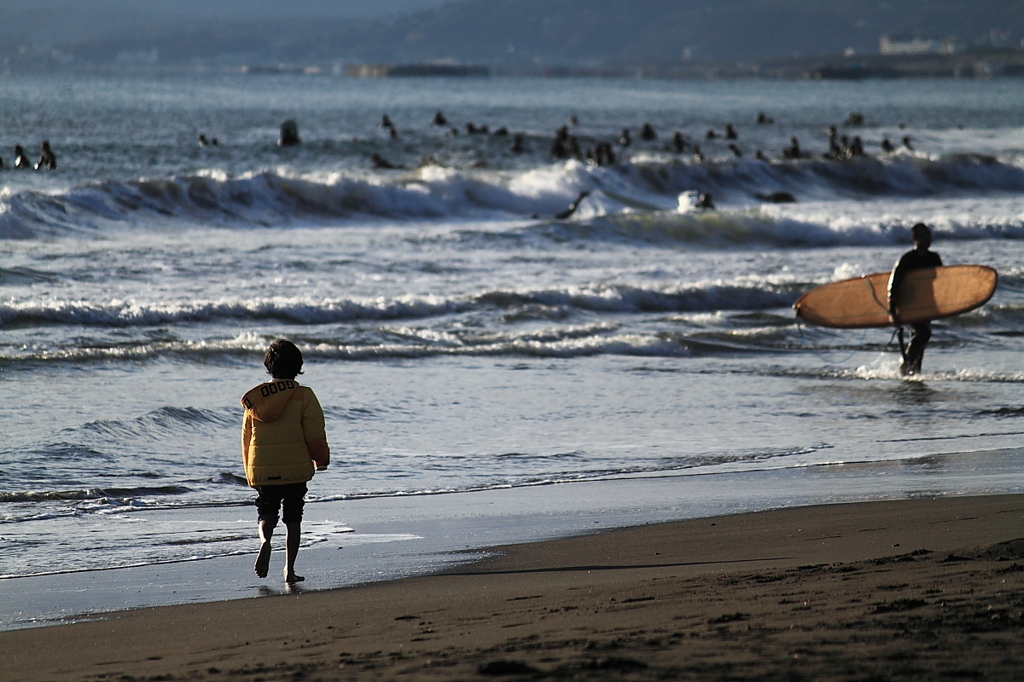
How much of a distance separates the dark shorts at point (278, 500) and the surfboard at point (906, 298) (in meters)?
8.22

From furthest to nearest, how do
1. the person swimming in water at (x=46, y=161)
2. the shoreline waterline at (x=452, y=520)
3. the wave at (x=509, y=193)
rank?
the person swimming in water at (x=46, y=161)
the wave at (x=509, y=193)
the shoreline waterline at (x=452, y=520)

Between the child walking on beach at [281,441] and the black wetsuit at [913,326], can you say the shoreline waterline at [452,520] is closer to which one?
the child walking on beach at [281,441]

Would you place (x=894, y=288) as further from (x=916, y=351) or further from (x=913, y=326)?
(x=916, y=351)

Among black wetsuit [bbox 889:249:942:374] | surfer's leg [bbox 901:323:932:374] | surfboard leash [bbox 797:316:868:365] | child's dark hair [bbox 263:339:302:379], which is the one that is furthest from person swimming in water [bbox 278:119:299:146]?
child's dark hair [bbox 263:339:302:379]

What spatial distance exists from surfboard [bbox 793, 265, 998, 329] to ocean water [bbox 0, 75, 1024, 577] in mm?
413

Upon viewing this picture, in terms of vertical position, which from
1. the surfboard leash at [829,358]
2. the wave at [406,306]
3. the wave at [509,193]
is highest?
the wave at [509,193]

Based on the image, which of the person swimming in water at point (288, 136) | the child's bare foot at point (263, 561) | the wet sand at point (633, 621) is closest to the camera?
the wet sand at point (633, 621)

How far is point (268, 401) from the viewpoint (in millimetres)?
5559

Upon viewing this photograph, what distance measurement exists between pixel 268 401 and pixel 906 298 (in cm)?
849

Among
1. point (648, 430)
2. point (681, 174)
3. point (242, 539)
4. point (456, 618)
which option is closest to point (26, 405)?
point (242, 539)

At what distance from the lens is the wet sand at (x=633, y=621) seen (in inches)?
135

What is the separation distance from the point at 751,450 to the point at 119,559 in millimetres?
4742

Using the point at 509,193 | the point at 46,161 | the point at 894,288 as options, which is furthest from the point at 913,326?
the point at 46,161

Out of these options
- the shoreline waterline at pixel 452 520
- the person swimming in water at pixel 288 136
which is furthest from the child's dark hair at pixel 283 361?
the person swimming in water at pixel 288 136
